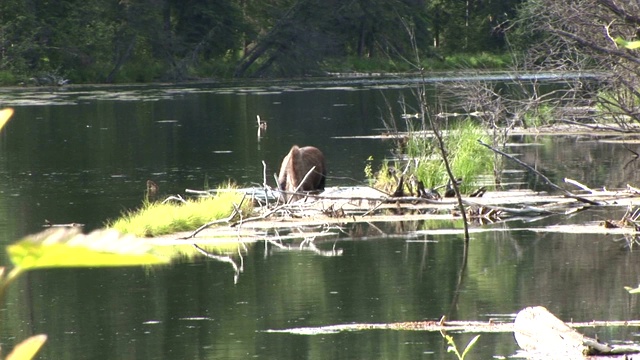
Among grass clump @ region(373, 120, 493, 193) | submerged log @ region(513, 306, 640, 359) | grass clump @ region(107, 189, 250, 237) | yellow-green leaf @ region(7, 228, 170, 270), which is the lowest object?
grass clump @ region(107, 189, 250, 237)

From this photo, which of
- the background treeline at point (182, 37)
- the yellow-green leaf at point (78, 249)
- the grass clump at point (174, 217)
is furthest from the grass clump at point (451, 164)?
the background treeline at point (182, 37)

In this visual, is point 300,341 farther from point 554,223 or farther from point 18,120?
point 18,120

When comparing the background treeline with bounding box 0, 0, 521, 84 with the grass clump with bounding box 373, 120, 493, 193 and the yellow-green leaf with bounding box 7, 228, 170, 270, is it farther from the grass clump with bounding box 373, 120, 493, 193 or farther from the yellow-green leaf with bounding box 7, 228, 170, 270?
the yellow-green leaf with bounding box 7, 228, 170, 270

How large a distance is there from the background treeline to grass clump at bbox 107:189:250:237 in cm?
4611

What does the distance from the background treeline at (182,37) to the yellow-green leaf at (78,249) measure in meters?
60.3

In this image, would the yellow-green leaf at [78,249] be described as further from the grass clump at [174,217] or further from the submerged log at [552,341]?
the grass clump at [174,217]

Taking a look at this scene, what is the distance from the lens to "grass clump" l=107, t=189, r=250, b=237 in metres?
14.4

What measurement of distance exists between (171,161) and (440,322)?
1797 cm

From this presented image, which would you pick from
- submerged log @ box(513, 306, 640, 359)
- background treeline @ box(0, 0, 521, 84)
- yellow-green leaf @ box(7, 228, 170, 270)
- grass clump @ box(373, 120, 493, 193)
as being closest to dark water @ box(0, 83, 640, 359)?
submerged log @ box(513, 306, 640, 359)

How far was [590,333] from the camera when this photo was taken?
8.27 metres

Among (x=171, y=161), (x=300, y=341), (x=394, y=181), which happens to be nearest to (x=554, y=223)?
(x=394, y=181)

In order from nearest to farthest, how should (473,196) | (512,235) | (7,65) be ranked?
(512,235) < (473,196) < (7,65)

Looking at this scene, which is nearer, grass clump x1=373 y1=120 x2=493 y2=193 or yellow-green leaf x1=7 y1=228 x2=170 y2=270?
yellow-green leaf x1=7 y1=228 x2=170 y2=270

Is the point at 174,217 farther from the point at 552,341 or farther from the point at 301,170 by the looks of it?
the point at 552,341
